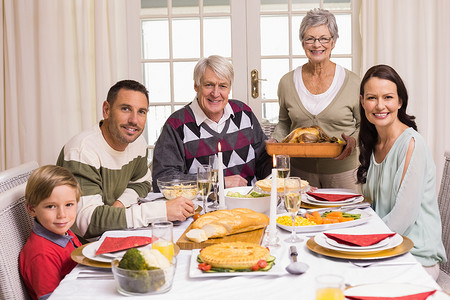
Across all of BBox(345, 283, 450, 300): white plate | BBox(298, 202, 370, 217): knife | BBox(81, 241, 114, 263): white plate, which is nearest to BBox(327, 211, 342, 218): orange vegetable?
BBox(298, 202, 370, 217): knife

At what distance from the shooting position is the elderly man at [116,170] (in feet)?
6.07

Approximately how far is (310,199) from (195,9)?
255cm

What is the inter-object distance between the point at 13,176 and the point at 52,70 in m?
2.21

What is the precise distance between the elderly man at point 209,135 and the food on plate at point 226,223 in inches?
35.8

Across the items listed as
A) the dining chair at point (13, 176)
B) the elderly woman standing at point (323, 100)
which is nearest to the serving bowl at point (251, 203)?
the dining chair at point (13, 176)

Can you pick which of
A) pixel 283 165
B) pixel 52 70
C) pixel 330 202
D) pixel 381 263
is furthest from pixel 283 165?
pixel 52 70

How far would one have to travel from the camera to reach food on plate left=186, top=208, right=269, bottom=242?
161 cm

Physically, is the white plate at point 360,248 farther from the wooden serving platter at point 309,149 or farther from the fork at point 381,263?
the wooden serving platter at point 309,149

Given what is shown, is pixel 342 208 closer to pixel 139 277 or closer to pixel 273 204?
pixel 273 204

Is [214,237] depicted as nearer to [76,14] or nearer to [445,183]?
[445,183]

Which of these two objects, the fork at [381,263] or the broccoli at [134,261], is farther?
the fork at [381,263]

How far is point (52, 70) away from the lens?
409cm

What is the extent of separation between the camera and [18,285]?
1604 mm

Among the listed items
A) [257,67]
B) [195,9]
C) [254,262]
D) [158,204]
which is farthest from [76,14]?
[254,262]
